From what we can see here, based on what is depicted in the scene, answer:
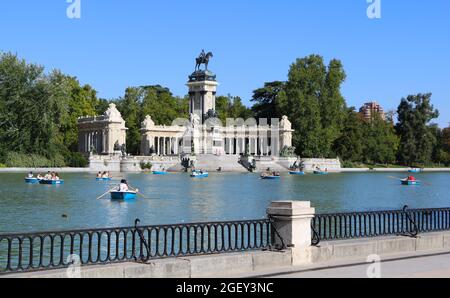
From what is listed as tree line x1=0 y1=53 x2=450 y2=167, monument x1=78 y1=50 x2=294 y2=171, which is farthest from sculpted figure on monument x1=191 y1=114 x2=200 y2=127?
tree line x1=0 y1=53 x2=450 y2=167

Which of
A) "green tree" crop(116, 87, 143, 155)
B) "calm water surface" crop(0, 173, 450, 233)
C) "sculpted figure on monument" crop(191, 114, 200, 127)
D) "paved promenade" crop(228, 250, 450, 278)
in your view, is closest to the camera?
"paved promenade" crop(228, 250, 450, 278)

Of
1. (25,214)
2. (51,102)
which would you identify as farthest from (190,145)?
(25,214)

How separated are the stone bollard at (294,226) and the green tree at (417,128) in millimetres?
116359

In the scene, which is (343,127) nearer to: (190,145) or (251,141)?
(251,141)

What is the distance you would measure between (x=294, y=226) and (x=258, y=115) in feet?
373

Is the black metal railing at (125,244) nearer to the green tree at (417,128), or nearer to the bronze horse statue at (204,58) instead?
the bronze horse statue at (204,58)

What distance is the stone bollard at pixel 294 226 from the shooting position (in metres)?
13.2

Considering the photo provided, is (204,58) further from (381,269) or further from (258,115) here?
(381,269)

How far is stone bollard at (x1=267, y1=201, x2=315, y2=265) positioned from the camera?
1323 centimetres

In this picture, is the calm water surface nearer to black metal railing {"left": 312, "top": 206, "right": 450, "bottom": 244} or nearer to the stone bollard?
black metal railing {"left": 312, "top": 206, "right": 450, "bottom": 244}

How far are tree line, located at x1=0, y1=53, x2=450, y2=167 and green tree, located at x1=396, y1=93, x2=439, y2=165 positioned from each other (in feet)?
0.56

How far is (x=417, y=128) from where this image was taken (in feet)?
415

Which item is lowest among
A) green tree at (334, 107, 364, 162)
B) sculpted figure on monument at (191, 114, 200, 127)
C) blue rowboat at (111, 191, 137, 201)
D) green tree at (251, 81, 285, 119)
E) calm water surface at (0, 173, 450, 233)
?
calm water surface at (0, 173, 450, 233)
